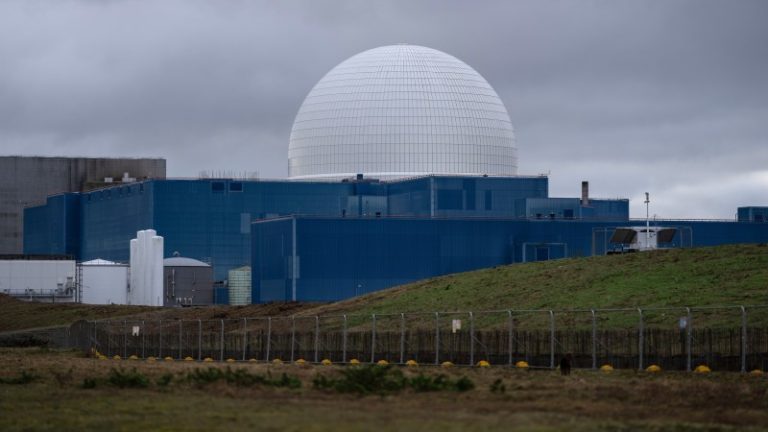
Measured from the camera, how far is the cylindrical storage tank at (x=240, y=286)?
491ft

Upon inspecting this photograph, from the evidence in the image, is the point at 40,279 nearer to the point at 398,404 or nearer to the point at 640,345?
the point at 640,345

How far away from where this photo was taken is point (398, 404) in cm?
3497

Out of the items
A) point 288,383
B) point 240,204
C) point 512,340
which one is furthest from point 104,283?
point 288,383

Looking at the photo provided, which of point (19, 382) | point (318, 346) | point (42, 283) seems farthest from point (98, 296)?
point (19, 382)

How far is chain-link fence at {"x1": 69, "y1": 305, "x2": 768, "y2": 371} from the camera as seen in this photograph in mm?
48406

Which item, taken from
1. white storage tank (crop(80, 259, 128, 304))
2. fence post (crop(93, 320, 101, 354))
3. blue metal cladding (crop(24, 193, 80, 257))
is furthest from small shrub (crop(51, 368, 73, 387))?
blue metal cladding (crop(24, 193, 80, 257))

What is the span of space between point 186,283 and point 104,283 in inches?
303

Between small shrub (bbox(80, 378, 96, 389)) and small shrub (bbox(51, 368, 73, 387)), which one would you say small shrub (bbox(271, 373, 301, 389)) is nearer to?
small shrub (bbox(80, 378, 96, 389))

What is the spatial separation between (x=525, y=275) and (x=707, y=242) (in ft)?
198

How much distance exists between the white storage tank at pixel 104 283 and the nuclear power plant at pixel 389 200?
0.53 m

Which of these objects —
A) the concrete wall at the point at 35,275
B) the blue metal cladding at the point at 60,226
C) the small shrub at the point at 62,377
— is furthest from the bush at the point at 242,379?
the blue metal cladding at the point at 60,226

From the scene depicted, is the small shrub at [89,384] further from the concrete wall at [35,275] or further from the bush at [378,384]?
the concrete wall at [35,275]

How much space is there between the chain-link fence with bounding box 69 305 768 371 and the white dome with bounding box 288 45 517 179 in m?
76.1

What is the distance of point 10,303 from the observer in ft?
414
